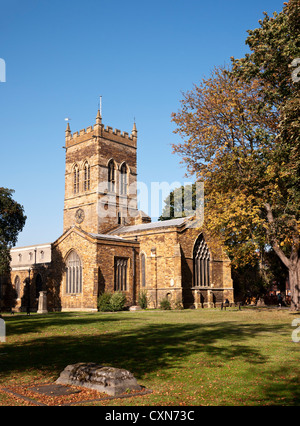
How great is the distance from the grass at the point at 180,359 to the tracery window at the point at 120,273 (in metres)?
19.0

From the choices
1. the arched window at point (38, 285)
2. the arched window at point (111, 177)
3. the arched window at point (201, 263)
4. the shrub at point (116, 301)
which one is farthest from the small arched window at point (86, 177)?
the shrub at point (116, 301)

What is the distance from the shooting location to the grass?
288 inches

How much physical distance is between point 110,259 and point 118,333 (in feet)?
65.3

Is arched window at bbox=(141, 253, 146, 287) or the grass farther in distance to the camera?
arched window at bbox=(141, 253, 146, 287)

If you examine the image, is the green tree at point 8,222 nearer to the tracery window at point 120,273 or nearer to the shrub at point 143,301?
the tracery window at point 120,273

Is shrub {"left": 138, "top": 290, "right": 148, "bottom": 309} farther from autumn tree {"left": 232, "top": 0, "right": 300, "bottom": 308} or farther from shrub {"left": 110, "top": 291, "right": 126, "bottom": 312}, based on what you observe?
autumn tree {"left": 232, "top": 0, "right": 300, "bottom": 308}

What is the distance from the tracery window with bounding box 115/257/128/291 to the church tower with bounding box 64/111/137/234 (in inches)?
416

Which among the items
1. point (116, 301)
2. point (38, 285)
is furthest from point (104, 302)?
point (38, 285)

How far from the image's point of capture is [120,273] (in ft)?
121

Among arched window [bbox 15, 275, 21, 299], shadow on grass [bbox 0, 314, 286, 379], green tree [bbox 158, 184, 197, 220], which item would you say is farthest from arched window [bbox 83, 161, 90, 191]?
shadow on grass [bbox 0, 314, 286, 379]

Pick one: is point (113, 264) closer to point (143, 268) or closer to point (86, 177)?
point (143, 268)

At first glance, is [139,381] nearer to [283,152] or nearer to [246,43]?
[283,152]

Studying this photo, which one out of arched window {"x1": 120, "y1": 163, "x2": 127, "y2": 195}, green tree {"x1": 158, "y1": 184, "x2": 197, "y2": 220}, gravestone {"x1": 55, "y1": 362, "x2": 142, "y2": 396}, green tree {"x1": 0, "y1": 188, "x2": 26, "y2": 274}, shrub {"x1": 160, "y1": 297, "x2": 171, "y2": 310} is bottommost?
shrub {"x1": 160, "y1": 297, "x2": 171, "y2": 310}

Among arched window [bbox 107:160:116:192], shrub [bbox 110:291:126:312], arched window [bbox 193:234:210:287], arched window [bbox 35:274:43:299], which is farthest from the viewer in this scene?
arched window [bbox 107:160:116:192]
